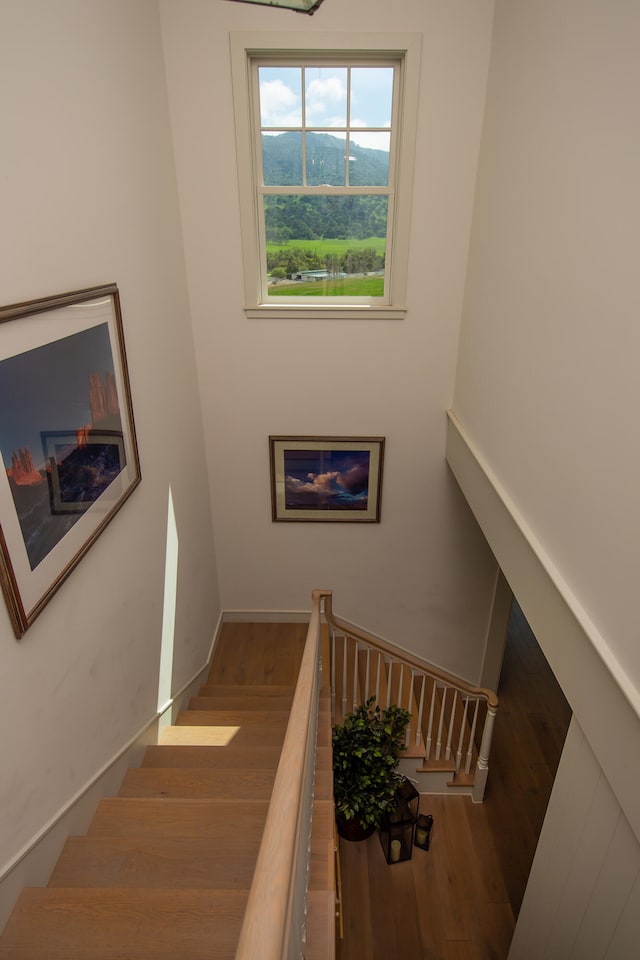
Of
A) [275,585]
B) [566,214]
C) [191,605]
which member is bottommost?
[275,585]

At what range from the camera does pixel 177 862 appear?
7.11 feet

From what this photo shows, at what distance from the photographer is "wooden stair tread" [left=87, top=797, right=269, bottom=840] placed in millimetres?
2311

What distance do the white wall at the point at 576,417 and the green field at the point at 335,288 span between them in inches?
44.4

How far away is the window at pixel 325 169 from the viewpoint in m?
3.56

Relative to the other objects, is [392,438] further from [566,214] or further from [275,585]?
[566,214]

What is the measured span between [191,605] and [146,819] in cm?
186

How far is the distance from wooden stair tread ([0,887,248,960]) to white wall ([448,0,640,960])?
1418mm

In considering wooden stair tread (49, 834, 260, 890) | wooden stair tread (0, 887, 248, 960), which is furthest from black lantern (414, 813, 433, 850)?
wooden stair tread (0, 887, 248, 960)

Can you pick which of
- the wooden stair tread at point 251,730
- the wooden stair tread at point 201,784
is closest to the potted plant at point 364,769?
the wooden stair tread at point 251,730

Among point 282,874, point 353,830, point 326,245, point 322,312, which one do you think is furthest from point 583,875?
point 326,245

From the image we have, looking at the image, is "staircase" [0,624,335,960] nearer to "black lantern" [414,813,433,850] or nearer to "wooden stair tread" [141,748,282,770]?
"wooden stair tread" [141,748,282,770]

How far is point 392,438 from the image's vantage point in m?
4.52

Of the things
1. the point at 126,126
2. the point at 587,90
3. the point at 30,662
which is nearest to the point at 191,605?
the point at 30,662

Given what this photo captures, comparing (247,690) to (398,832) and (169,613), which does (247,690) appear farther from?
(398,832)
